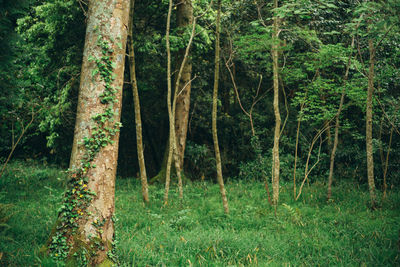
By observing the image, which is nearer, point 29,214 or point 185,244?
point 185,244

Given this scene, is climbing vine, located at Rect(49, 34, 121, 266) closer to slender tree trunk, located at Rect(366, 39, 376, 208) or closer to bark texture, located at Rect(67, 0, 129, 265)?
bark texture, located at Rect(67, 0, 129, 265)

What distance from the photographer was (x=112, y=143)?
4.33 m

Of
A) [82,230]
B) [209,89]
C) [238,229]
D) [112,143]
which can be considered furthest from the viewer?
[209,89]

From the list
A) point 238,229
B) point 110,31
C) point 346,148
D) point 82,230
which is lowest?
point 238,229

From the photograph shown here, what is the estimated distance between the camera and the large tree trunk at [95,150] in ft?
13.3

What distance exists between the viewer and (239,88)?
14.3 metres

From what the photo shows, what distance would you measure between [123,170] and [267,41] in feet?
34.2

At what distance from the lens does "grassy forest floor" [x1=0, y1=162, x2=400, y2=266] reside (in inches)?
176

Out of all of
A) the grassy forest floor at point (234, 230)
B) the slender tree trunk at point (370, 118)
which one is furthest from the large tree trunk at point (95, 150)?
the slender tree trunk at point (370, 118)

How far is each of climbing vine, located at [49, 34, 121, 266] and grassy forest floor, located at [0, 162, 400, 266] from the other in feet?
1.34

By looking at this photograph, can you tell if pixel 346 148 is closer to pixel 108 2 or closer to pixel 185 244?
pixel 185 244

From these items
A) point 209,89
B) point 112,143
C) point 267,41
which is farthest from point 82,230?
point 209,89

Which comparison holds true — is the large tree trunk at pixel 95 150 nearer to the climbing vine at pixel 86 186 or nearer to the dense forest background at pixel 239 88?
the climbing vine at pixel 86 186

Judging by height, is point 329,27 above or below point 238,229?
above
